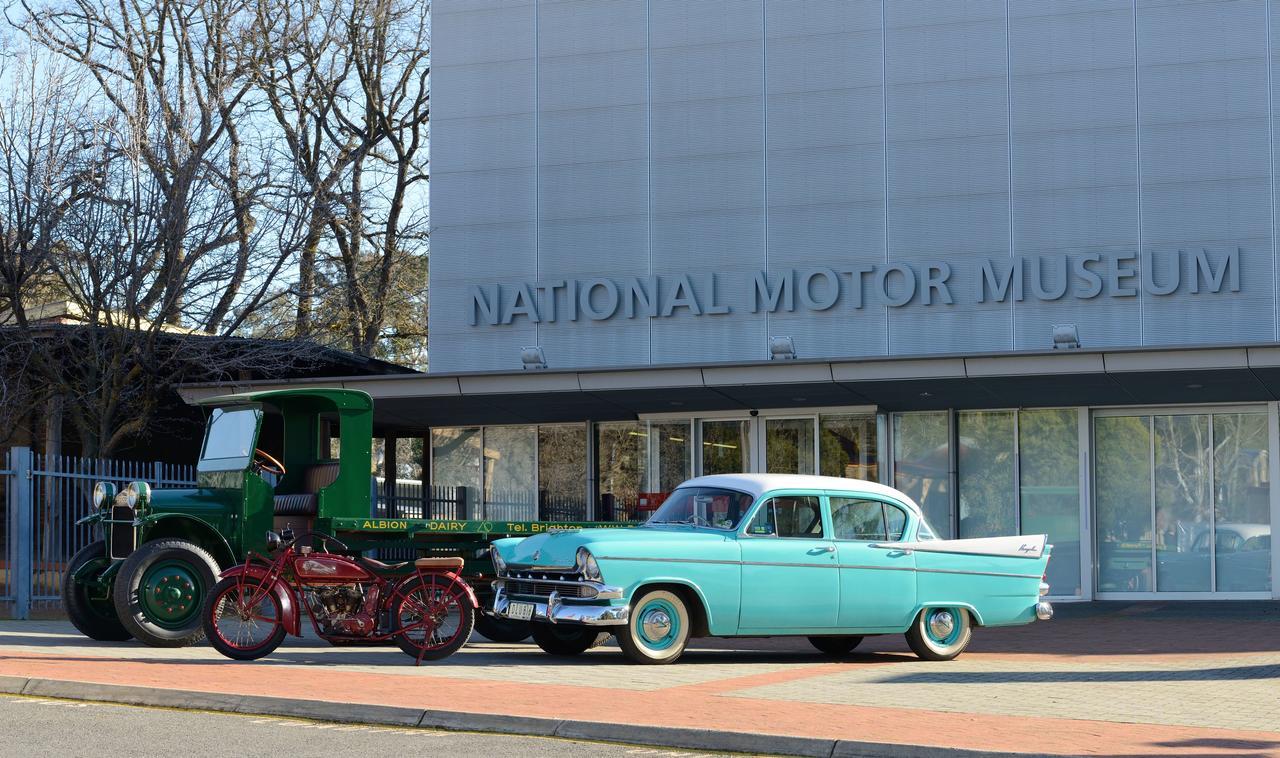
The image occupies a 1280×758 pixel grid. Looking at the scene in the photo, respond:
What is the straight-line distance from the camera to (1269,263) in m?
22.5

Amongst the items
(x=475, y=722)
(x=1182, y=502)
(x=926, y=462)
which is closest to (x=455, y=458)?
(x=926, y=462)

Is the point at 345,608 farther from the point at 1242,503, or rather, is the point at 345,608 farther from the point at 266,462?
the point at 1242,503

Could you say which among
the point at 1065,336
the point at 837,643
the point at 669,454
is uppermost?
the point at 1065,336

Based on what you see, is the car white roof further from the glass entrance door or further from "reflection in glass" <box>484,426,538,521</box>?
"reflection in glass" <box>484,426,538,521</box>

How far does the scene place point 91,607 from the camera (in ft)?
48.6

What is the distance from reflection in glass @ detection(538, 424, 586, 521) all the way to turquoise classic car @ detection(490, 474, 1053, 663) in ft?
36.5

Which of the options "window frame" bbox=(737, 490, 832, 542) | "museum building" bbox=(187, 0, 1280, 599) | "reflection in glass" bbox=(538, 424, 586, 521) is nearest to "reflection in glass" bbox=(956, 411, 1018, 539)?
"museum building" bbox=(187, 0, 1280, 599)

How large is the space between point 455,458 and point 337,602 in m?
13.4

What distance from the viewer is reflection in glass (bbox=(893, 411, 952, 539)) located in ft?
77.7

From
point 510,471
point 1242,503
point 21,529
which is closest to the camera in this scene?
point 21,529

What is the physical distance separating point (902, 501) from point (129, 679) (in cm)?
705

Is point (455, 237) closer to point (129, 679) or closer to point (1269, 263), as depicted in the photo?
point (1269, 263)

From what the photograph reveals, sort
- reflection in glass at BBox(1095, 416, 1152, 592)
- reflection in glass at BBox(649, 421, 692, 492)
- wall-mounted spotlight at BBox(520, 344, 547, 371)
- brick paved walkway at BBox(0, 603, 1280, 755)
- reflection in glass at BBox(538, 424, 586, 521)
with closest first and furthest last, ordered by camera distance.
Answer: brick paved walkway at BBox(0, 603, 1280, 755) → reflection in glass at BBox(1095, 416, 1152, 592) → wall-mounted spotlight at BBox(520, 344, 547, 371) → reflection in glass at BBox(649, 421, 692, 492) → reflection in glass at BBox(538, 424, 586, 521)

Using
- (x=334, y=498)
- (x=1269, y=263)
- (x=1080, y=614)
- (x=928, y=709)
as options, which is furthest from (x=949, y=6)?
(x=928, y=709)
